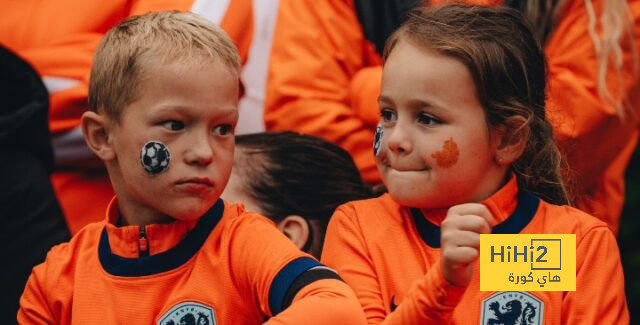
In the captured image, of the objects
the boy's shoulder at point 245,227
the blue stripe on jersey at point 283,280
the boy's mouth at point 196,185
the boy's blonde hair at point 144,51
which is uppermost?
the boy's blonde hair at point 144,51

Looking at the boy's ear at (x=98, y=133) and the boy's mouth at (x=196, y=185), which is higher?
the boy's ear at (x=98, y=133)

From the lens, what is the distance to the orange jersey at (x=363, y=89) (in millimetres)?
3914

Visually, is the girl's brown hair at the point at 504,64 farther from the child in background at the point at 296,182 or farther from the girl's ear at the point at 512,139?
the child in background at the point at 296,182

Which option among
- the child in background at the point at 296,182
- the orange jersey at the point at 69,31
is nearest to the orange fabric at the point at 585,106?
the child in background at the point at 296,182

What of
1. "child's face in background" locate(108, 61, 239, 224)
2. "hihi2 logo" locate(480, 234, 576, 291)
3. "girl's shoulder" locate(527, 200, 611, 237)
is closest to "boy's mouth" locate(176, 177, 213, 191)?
"child's face in background" locate(108, 61, 239, 224)

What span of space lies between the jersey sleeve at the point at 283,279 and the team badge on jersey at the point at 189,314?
0.10 meters

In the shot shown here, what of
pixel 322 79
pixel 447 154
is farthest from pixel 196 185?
pixel 322 79

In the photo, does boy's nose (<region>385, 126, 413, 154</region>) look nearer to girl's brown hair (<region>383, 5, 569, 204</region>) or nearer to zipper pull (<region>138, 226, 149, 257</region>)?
girl's brown hair (<region>383, 5, 569, 204</region>)

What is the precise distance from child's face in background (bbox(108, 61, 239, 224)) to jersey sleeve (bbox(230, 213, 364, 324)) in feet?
0.41

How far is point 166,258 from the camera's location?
2967 millimetres

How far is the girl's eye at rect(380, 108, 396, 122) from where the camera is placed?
10.1ft

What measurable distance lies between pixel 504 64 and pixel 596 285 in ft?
1.81

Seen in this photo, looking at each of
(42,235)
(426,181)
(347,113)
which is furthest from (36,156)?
(426,181)

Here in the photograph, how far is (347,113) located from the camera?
405 cm
